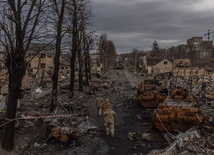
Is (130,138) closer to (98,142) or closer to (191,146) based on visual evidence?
(98,142)

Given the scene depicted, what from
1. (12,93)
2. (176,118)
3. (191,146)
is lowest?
(191,146)

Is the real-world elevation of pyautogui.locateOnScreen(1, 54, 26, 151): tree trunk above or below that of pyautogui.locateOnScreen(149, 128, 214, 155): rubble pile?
above

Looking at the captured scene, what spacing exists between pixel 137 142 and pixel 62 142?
3.06 meters

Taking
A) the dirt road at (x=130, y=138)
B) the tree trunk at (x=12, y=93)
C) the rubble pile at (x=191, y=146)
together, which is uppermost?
the tree trunk at (x=12, y=93)

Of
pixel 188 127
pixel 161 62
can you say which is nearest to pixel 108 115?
pixel 188 127

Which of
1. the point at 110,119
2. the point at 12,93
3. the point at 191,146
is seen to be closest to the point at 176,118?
the point at 110,119

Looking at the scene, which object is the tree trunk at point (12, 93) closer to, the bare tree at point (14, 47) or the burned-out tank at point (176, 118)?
the bare tree at point (14, 47)

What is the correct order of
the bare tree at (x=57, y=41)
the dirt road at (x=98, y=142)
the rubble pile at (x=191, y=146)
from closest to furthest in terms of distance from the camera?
the rubble pile at (x=191, y=146), the dirt road at (x=98, y=142), the bare tree at (x=57, y=41)

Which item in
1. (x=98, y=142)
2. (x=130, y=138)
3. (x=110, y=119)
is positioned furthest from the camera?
(x=110, y=119)

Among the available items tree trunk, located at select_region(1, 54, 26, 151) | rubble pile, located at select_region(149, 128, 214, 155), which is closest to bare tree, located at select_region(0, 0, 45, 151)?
tree trunk, located at select_region(1, 54, 26, 151)

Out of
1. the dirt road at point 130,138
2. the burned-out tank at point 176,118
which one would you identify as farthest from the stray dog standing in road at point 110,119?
the burned-out tank at point 176,118

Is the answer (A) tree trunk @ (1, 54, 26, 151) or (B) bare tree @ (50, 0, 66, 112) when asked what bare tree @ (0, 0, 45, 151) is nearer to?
(A) tree trunk @ (1, 54, 26, 151)

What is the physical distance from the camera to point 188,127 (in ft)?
44.1

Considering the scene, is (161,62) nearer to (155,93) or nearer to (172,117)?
(155,93)
